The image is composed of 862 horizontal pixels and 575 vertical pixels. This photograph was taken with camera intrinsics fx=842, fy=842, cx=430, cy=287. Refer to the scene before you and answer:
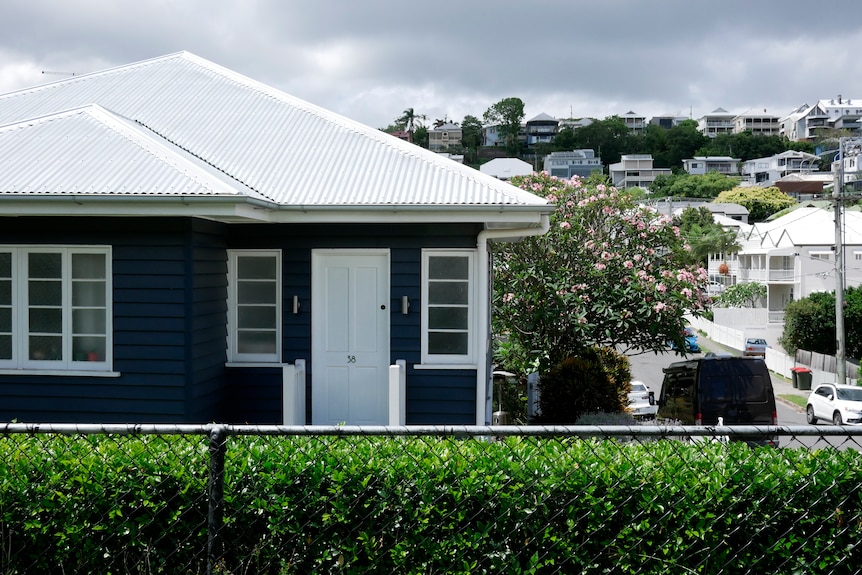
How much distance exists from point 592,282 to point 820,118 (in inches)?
7234

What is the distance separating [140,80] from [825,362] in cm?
3720

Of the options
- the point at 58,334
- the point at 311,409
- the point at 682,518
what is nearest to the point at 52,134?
the point at 58,334

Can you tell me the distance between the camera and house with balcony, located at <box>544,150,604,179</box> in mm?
137250

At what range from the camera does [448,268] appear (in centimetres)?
1048

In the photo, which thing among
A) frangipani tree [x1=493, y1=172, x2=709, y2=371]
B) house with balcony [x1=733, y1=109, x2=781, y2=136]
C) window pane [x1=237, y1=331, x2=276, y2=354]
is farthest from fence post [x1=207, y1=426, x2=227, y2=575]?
house with balcony [x1=733, y1=109, x2=781, y2=136]

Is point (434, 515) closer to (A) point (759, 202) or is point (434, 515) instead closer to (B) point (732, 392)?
(B) point (732, 392)

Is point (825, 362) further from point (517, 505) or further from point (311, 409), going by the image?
point (517, 505)

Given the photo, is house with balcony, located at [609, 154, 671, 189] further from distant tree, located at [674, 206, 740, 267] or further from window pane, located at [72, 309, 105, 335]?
window pane, located at [72, 309, 105, 335]

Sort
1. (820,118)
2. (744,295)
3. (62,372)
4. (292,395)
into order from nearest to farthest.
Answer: (62,372)
(292,395)
(744,295)
(820,118)

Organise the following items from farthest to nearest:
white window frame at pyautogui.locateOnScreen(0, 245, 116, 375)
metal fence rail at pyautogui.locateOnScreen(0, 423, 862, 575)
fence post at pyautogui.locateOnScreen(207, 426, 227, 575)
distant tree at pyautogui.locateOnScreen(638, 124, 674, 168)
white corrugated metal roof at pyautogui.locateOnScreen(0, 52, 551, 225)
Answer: distant tree at pyautogui.locateOnScreen(638, 124, 674, 168)
white window frame at pyautogui.locateOnScreen(0, 245, 116, 375)
white corrugated metal roof at pyautogui.locateOnScreen(0, 52, 551, 225)
metal fence rail at pyautogui.locateOnScreen(0, 423, 862, 575)
fence post at pyautogui.locateOnScreen(207, 426, 227, 575)

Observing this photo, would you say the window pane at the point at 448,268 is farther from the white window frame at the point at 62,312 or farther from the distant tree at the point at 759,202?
the distant tree at the point at 759,202

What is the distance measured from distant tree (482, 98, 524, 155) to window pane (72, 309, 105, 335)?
150389 millimetres

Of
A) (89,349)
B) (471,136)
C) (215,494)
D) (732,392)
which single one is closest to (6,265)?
(89,349)

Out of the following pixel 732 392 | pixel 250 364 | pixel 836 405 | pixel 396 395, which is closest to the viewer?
pixel 396 395
